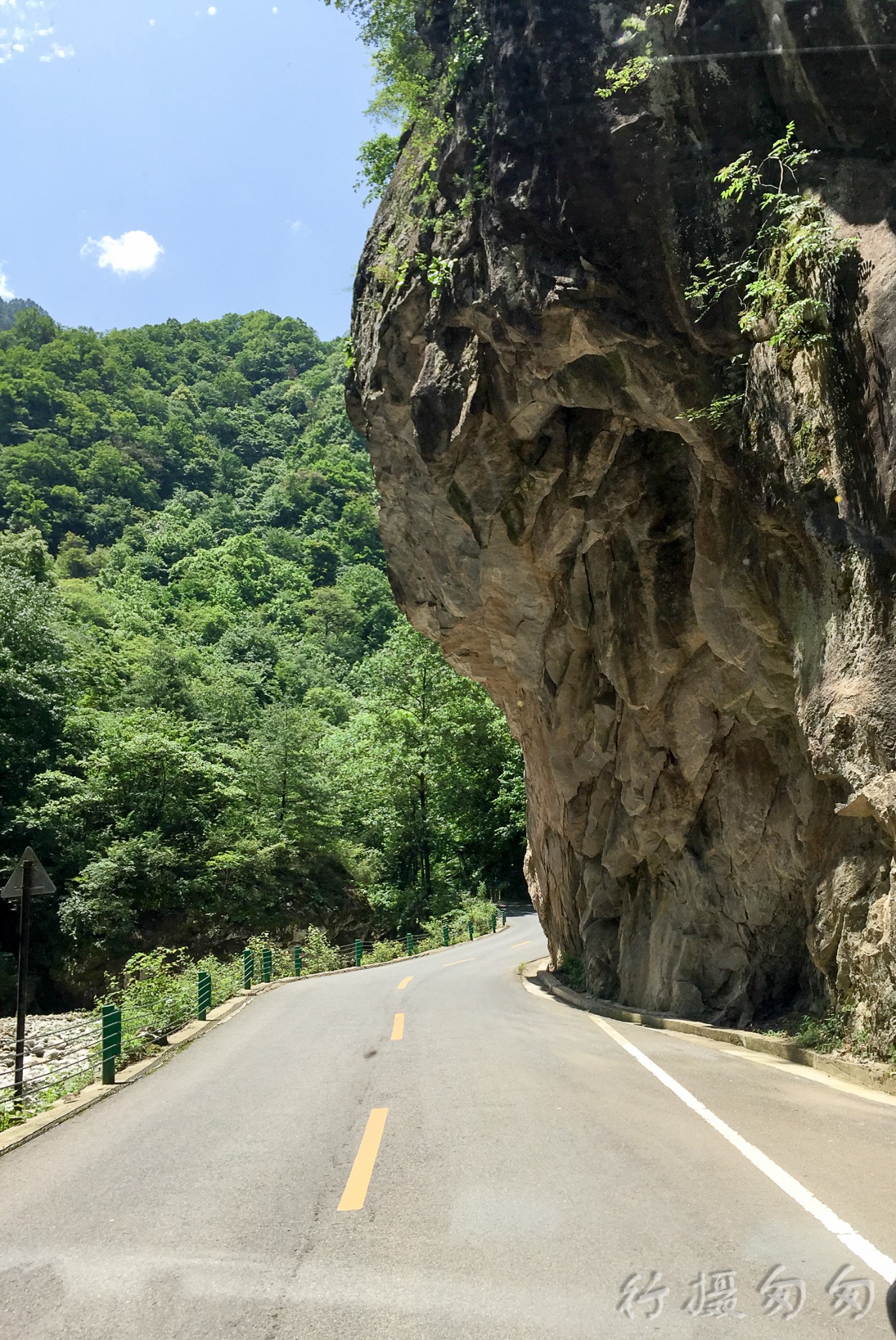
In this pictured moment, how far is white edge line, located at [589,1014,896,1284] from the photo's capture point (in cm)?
395

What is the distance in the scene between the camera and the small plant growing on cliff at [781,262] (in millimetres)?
7949

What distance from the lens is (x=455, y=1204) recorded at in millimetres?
4898

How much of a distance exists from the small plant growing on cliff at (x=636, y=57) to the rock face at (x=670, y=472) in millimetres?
170

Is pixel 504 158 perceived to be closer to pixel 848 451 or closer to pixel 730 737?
pixel 848 451

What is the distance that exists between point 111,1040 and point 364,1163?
595 cm

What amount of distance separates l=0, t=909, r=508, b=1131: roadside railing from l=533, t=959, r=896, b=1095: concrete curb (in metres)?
7.10

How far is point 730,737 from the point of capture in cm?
1290

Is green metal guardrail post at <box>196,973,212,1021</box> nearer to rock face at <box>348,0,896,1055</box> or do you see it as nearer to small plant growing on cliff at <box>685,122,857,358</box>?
rock face at <box>348,0,896,1055</box>

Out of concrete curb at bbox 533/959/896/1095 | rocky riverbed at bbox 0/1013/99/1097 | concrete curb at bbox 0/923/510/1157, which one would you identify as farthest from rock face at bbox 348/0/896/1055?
rocky riverbed at bbox 0/1013/99/1097

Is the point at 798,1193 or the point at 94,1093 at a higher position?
the point at 798,1193

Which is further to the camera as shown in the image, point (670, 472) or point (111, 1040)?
point (670, 472)

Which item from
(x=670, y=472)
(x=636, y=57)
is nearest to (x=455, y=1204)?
(x=670, y=472)

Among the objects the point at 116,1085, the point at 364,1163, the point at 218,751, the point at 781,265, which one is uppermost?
the point at 781,265

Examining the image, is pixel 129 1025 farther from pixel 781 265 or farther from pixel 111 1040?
pixel 781 265
